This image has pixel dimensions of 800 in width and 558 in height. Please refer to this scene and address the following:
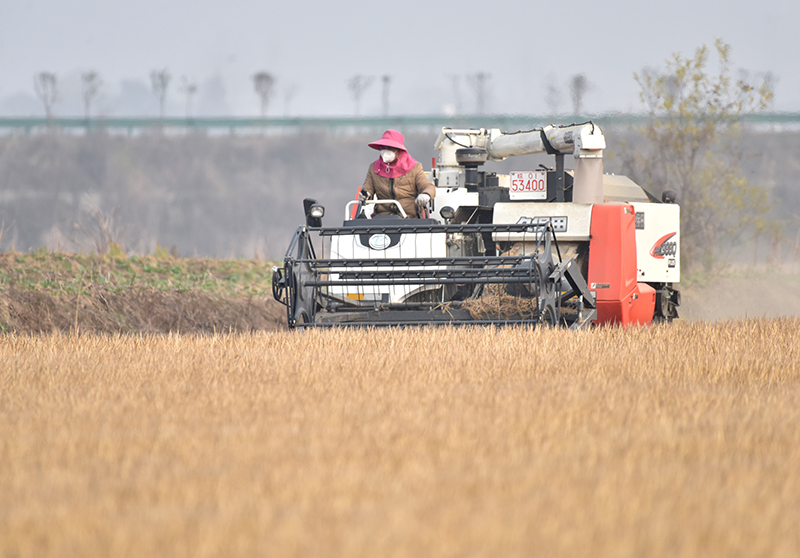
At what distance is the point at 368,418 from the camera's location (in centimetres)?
442

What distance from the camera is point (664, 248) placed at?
10.4m

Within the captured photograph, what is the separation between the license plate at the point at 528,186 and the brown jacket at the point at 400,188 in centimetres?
98

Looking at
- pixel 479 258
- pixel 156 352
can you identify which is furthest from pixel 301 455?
pixel 479 258

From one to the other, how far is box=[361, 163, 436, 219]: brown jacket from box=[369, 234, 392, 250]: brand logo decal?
3.09ft

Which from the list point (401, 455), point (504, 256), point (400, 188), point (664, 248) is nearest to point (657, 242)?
point (664, 248)

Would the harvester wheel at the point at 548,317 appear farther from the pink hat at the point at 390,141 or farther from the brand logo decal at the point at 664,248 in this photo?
the pink hat at the point at 390,141

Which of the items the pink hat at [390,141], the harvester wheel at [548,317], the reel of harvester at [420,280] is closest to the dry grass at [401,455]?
the harvester wheel at [548,317]

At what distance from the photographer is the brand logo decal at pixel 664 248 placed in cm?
1033

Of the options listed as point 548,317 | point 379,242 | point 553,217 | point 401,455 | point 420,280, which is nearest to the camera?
point 401,455

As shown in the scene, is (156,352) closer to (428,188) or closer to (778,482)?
(428,188)

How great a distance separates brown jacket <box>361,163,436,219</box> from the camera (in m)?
10.2

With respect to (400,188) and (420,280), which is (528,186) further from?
(420,280)

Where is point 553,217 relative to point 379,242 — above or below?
Result: above

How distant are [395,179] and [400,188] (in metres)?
0.11
